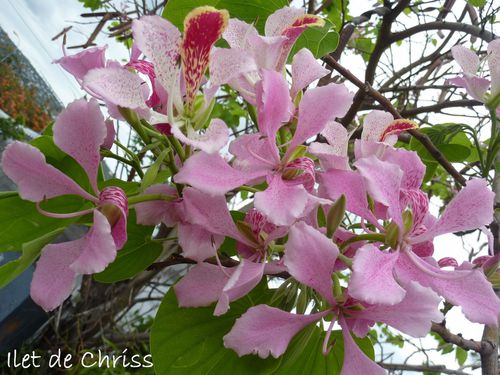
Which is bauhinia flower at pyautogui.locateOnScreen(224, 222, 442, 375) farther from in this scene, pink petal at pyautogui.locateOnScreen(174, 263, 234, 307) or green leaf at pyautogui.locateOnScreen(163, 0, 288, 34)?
green leaf at pyautogui.locateOnScreen(163, 0, 288, 34)

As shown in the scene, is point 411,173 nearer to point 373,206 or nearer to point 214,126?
point 373,206

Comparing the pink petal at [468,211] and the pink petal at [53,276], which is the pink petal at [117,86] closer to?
the pink petal at [53,276]

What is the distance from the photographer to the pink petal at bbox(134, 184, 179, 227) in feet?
1.35

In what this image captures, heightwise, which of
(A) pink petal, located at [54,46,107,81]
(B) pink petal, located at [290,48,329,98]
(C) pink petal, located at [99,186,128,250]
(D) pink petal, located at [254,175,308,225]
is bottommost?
(D) pink petal, located at [254,175,308,225]

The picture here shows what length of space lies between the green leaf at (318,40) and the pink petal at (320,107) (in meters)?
0.22

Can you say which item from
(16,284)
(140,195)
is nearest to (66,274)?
(140,195)

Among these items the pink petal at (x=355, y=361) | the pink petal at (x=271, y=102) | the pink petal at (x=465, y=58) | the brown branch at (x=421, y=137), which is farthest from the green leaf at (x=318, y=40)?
the pink petal at (x=355, y=361)

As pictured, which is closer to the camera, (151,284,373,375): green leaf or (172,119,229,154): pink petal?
(172,119,229,154): pink petal

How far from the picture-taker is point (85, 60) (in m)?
0.38

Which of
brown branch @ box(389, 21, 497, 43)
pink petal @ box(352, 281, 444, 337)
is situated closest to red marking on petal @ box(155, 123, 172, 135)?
pink petal @ box(352, 281, 444, 337)

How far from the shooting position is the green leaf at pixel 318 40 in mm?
578

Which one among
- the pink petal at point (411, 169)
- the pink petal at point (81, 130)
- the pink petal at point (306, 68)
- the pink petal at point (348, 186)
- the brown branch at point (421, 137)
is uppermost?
the pink petal at point (81, 130)

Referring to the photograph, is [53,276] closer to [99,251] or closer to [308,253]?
[99,251]

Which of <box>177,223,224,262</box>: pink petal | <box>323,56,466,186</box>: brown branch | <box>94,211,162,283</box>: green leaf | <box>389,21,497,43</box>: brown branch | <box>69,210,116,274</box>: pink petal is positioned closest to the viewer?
<box>69,210,116,274</box>: pink petal
